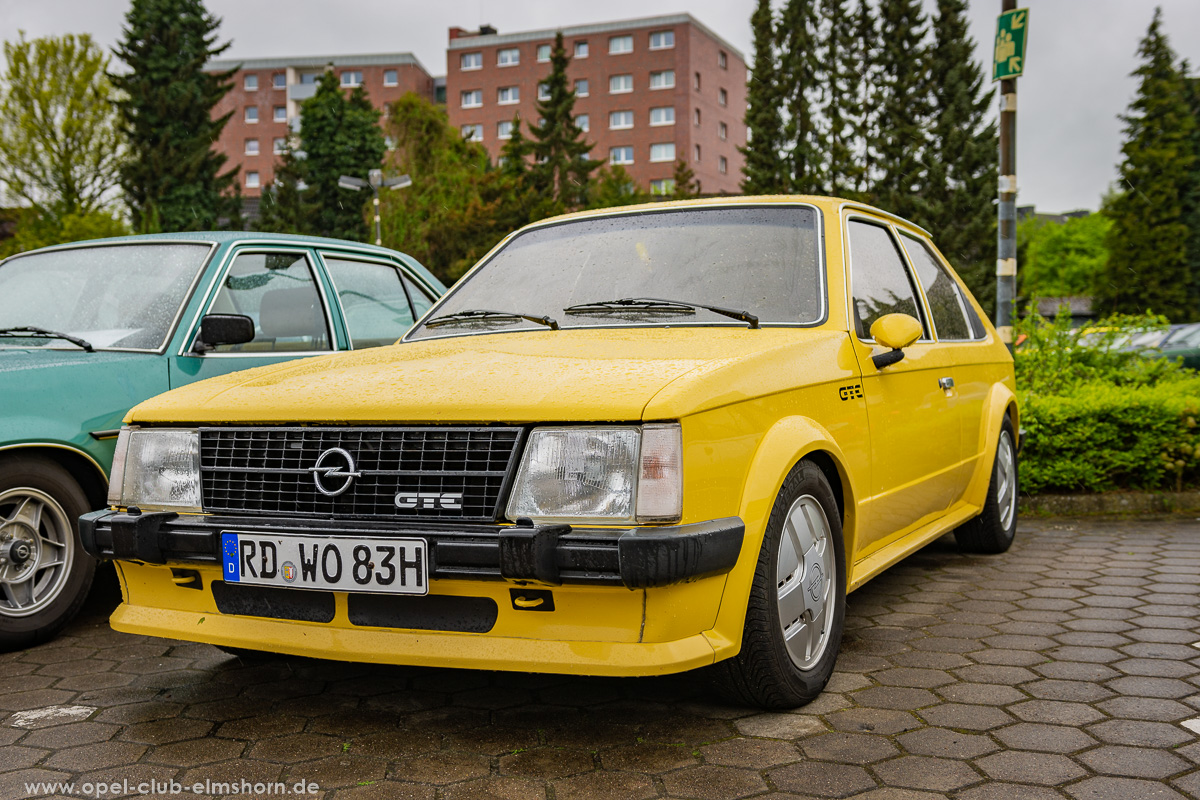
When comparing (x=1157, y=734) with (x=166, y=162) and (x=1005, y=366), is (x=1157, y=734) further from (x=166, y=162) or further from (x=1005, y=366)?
(x=166, y=162)

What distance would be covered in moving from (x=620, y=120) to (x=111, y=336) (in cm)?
6976

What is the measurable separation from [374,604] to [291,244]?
10.3 feet

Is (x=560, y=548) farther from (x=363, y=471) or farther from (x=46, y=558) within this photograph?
(x=46, y=558)

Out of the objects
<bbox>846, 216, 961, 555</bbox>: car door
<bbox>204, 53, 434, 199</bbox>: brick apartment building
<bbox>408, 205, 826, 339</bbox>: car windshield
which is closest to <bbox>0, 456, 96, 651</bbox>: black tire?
<bbox>408, 205, 826, 339</bbox>: car windshield

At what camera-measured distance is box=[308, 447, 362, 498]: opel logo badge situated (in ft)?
9.05

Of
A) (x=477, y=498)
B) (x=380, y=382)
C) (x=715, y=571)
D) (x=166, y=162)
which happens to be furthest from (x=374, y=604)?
(x=166, y=162)

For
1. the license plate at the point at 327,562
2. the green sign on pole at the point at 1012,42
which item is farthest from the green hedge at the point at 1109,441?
the license plate at the point at 327,562

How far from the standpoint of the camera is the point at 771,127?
47375mm

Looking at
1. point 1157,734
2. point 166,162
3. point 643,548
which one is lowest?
point 1157,734

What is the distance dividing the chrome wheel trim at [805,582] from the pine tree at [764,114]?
1790 inches

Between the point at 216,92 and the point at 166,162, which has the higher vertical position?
the point at 216,92

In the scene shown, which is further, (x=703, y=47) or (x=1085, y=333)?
(x=703, y=47)

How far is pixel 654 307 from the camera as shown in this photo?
142 inches

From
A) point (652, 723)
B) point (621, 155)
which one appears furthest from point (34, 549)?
point (621, 155)
